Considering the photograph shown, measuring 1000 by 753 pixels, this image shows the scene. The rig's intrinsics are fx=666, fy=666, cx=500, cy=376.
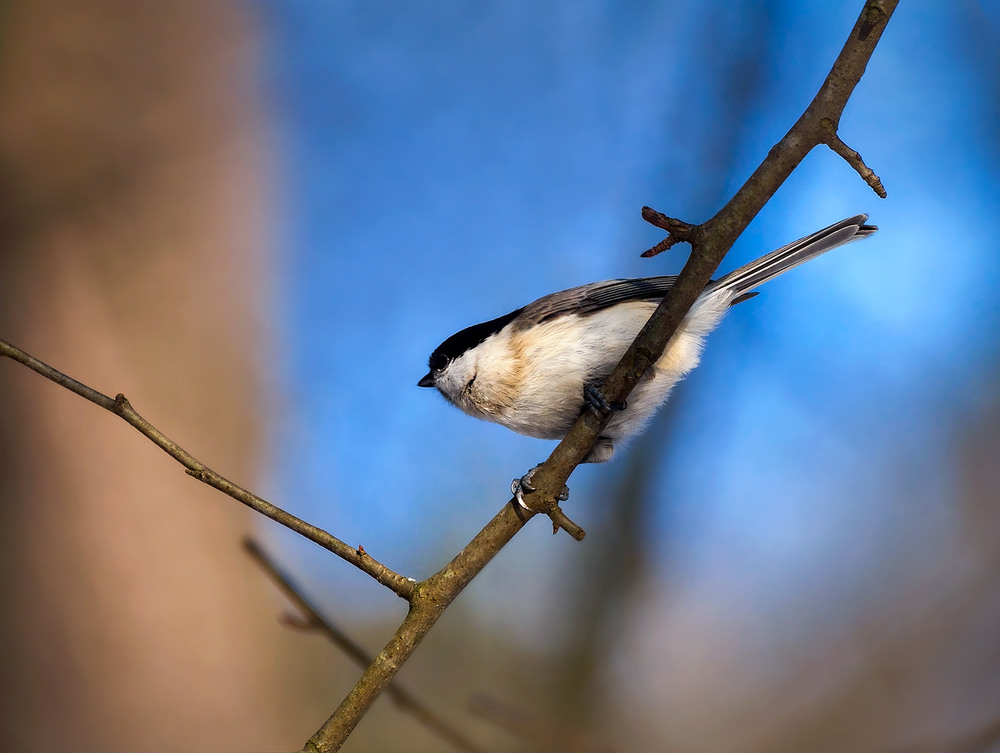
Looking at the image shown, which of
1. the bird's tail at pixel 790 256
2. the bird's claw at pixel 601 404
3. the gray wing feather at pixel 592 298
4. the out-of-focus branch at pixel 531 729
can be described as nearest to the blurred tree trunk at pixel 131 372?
the out-of-focus branch at pixel 531 729

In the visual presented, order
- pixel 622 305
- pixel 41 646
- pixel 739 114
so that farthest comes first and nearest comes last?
pixel 739 114, pixel 41 646, pixel 622 305

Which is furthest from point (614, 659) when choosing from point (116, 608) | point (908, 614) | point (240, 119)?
point (240, 119)

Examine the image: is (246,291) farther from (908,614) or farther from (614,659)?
(908,614)

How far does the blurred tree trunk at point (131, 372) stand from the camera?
160 cm

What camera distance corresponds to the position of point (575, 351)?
132 cm

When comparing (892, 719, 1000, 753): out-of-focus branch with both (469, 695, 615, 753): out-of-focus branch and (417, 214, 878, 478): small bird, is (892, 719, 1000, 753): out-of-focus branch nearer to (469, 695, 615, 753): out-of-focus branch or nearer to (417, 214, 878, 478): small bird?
(469, 695, 615, 753): out-of-focus branch

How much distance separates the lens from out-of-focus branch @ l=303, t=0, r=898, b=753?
0.85 metres

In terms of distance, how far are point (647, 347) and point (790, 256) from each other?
458 millimetres

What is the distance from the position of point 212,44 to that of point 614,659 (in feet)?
7.01

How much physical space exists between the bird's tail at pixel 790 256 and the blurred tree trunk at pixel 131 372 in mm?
1291

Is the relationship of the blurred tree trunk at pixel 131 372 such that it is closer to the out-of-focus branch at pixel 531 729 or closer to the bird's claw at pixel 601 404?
the out-of-focus branch at pixel 531 729

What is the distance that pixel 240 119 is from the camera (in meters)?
1.95

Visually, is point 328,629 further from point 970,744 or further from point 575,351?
point 970,744

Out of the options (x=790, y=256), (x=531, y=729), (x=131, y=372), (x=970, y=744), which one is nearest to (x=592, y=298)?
(x=790, y=256)
